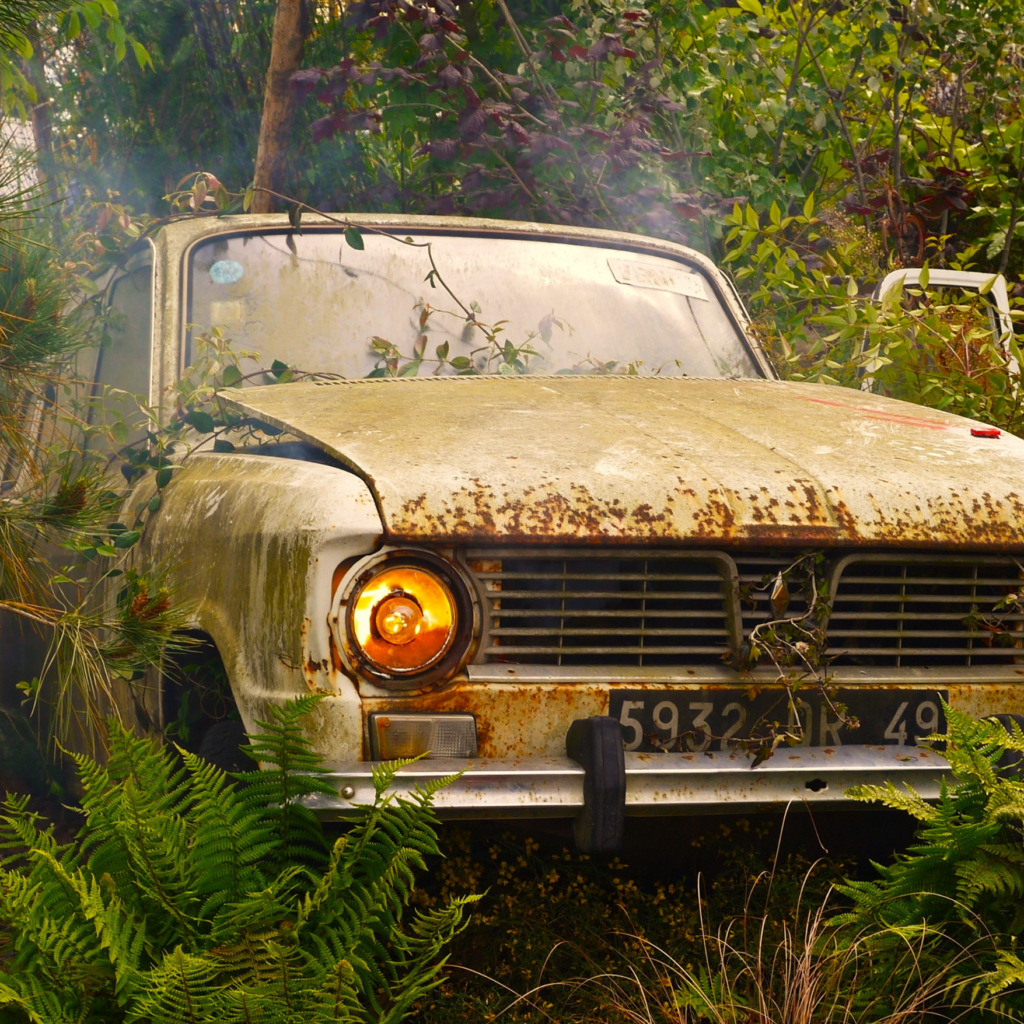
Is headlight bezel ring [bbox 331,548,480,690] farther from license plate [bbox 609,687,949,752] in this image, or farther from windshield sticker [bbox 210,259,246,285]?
windshield sticker [bbox 210,259,246,285]

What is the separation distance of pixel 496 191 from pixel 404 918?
4.59 metres

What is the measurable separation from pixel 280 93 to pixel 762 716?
5644mm

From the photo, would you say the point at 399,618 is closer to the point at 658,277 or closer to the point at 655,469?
the point at 655,469

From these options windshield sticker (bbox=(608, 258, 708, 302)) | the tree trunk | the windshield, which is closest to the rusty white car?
the windshield

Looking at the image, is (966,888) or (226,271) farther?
(226,271)

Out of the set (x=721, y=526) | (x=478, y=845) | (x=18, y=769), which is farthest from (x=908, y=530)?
(x=18, y=769)

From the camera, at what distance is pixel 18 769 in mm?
3990

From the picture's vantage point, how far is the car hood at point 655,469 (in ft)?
7.12

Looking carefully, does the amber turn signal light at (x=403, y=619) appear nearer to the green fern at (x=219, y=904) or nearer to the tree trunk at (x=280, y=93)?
the green fern at (x=219, y=904)

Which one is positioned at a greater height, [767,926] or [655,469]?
[655,469]

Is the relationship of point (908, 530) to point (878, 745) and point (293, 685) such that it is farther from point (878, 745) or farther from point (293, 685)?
point (293, 685)

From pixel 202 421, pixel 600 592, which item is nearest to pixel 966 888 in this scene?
pixel 600 592

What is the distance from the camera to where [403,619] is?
2.16 meters

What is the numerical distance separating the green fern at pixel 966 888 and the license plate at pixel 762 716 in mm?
212
